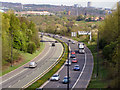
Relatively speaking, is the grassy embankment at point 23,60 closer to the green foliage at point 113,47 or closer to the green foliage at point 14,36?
the green foliage at point 14,36

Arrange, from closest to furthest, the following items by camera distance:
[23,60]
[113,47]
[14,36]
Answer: [113,47] → [23,60] → [14,36]

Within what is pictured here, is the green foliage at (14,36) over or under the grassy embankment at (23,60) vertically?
over

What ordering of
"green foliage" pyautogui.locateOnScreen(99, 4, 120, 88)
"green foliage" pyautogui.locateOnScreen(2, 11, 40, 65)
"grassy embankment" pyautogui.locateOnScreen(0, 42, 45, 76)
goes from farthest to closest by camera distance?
"green foliage" pyautogui.locateOnScreen(2, 11, 40, 65) < "grassy embankment" pyautogui.locateOnScreen(0, 42, 45, 76) < "green foliage" pyautogui.locateOnScreen(99, 4, 120, 88)

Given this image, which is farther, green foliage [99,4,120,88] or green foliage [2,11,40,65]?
green foliage [2,11,40,65]

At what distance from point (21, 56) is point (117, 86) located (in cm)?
3726

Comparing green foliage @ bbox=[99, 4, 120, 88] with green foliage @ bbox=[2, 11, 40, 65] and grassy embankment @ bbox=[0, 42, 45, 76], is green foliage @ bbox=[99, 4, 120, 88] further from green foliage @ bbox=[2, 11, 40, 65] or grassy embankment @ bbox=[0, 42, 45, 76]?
green foliage @ bbox=[2, 11, 40, 65]

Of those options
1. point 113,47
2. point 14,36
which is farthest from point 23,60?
point 113,47

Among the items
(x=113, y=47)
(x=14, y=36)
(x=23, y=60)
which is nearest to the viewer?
(x=113, y=47)

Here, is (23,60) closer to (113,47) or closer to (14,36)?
(14,36)

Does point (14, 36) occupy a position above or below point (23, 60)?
above

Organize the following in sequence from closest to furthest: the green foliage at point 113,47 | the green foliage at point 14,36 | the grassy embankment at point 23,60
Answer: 1. the green foliage at point 113,47
2. the grassy embankment at point 23,60
3. the green foliage at point 14,36

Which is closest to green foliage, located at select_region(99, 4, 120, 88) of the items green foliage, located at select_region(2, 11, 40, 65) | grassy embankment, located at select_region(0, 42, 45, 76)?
grassy embankment, located at select_region(0, 42, 45, 76)

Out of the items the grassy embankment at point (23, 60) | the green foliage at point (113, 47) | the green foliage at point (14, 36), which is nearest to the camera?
the green foliage at point (113, 47)

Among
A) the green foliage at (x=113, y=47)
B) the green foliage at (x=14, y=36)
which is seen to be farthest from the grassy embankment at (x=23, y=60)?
the green foliage at (x=113, y=47)
